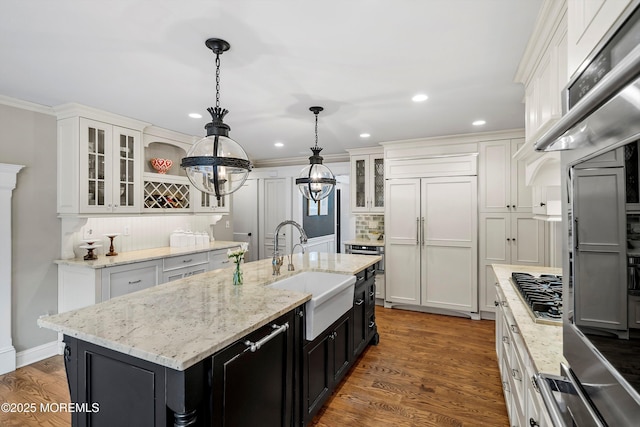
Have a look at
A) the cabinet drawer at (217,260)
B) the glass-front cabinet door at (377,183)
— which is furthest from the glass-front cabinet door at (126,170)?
the glass-front cabinet door at (377,183)

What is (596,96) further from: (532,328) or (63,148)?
(63,148)

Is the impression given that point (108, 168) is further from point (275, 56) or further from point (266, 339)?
point (266, 339)

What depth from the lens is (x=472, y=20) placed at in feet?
5.77

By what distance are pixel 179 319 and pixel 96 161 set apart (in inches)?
106

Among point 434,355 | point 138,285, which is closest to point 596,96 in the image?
point 434,355

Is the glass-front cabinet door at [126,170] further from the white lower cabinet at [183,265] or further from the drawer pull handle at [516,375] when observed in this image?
the drawer pull handle at [516,375]

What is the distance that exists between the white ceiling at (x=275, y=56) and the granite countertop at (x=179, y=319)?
5.09 ft

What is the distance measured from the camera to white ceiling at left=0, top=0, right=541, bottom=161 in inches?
66.2

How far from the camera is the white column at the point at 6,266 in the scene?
2.85 metres

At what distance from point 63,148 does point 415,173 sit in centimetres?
419

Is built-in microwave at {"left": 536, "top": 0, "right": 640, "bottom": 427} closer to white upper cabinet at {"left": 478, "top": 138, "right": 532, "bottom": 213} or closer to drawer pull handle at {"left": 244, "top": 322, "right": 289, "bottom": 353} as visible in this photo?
drawer pull handle at {"left": 244, "top": 322, "right": 289, "bottom": 353}

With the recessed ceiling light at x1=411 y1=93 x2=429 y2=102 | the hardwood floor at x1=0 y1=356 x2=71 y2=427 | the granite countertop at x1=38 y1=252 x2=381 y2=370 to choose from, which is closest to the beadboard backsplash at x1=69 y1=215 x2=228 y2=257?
the hardwood floor at x1=0 y1=356 x2=71 y2=427

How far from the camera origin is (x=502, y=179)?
4.12 m

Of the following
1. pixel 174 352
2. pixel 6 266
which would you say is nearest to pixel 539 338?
pixel 174 352
